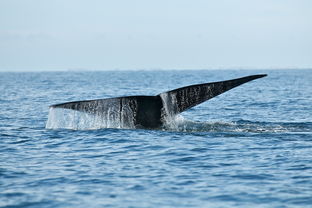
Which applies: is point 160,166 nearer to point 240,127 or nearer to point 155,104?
point 155,104

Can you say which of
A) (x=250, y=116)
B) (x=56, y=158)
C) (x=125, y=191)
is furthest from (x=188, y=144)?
(x=250, y=116)

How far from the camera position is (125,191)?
832cm

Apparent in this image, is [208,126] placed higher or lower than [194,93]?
lower

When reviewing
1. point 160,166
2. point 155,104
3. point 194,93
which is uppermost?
point 194,93

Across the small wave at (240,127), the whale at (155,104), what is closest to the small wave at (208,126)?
the small wave at (240,127)

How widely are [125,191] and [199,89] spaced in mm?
4493

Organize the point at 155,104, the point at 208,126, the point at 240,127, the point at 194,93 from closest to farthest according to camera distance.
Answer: the point at 194,93
the point at 155,104
the point at 240,127
the point at 208,126

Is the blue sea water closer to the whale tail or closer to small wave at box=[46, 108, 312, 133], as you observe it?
small wave at box=[46, 108, 312, 133]

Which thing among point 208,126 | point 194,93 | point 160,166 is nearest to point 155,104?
point 194,93

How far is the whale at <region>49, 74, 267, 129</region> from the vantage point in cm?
1212

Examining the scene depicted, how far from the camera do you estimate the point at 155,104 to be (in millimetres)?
12812

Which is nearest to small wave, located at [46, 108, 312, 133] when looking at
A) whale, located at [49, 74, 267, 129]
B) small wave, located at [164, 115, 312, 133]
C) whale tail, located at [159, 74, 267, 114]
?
small wave, located at [164, 115, 312, 133]

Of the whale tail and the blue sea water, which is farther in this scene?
the whale tail

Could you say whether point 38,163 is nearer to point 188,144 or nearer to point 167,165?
point 167,165
